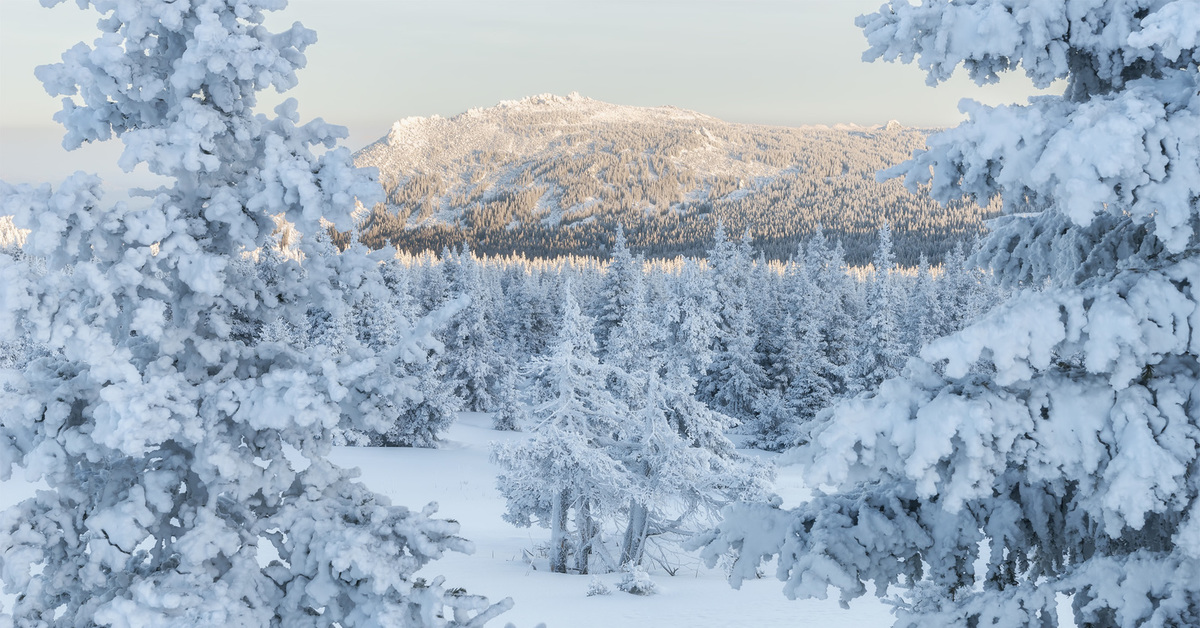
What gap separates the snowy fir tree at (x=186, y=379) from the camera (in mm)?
4398

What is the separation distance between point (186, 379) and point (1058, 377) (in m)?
4.81

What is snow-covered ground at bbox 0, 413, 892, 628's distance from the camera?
1429cm

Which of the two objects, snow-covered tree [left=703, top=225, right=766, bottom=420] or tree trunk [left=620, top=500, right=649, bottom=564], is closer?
tree trunk [left=620, top=500, right=649, bottom=564]

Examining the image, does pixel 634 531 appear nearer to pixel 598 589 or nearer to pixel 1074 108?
pixel 598 589

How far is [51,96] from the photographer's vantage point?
480 centimetres

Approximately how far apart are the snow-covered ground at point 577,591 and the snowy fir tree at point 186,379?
2.07m

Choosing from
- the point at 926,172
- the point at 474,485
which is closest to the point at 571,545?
the point at 474,485

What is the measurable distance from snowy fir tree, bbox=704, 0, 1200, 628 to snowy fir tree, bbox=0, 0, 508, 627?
2382 mm

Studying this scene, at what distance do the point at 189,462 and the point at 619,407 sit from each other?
15075 mm

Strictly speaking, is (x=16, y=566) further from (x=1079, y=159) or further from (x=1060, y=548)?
(x=1060, y=548)

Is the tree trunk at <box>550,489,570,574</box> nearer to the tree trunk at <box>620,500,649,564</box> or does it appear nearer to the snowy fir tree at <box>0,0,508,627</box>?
the tree trunk at <box>620,500,649,564</box>

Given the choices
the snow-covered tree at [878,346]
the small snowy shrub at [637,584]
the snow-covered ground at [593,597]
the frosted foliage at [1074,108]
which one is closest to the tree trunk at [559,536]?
the snow-covered ground at [593,597]

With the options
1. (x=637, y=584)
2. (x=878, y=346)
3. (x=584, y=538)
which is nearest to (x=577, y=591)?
(x=637, y=584)

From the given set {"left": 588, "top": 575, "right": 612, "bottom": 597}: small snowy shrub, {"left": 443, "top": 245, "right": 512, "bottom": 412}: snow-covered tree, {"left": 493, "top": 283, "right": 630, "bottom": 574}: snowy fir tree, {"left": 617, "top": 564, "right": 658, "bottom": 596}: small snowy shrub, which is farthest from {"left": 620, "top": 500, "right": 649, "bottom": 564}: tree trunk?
{"left": 443, "top": 245, "right": 512, "bottom": 412}: snow-covered tree
